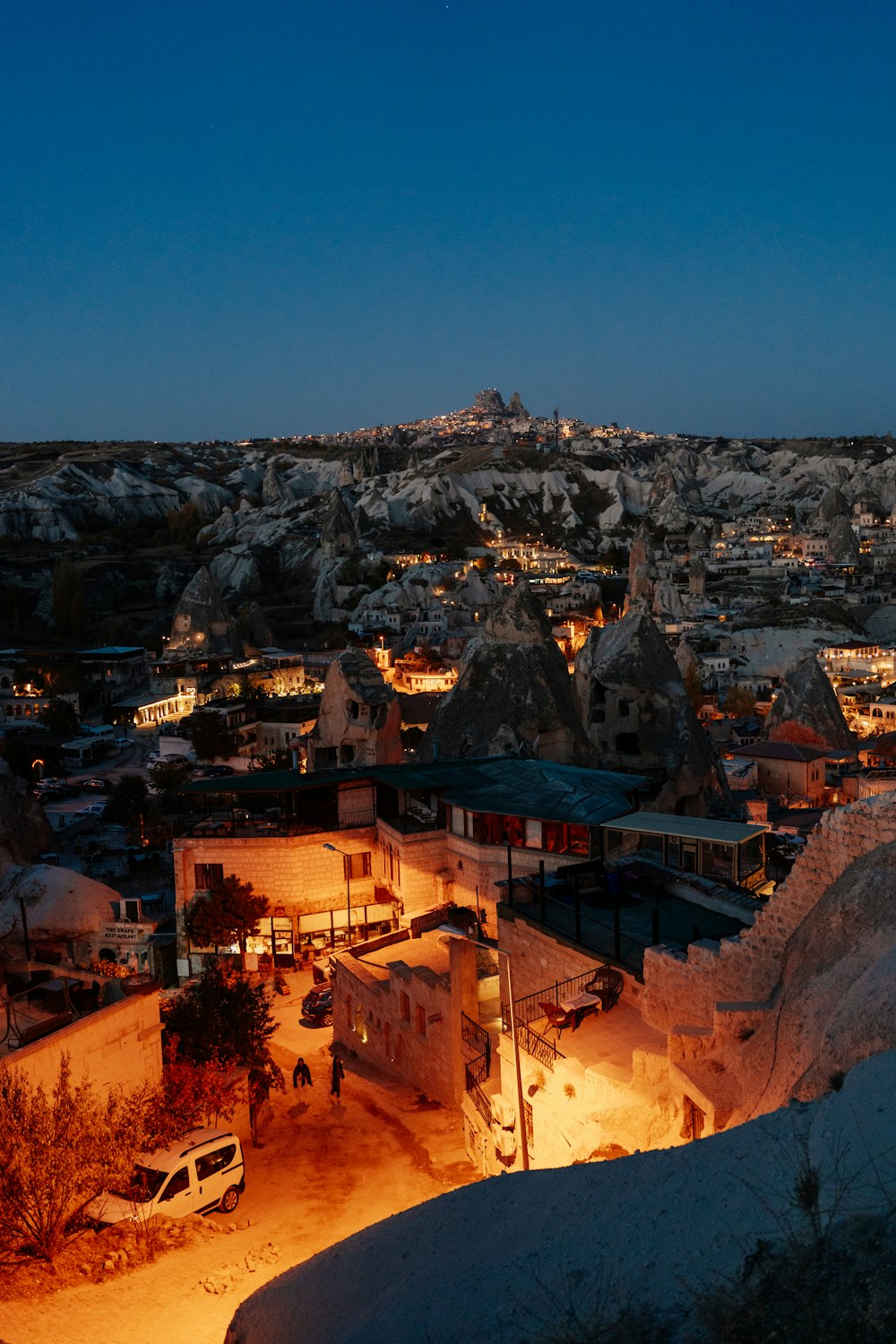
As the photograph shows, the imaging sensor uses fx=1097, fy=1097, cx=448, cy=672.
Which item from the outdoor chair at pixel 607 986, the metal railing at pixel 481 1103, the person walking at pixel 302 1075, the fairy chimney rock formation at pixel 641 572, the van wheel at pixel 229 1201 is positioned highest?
the fairy chimney rock formation at pixel 641 572

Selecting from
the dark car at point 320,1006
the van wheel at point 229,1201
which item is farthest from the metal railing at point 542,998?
the dark car at point 320,1006

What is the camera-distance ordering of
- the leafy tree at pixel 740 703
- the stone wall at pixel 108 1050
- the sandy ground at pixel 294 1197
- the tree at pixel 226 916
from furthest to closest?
the leafy tree at pixel 740 703
the tree at pixel 226 916
the stone wall at pixel 108 1050
the sandy ground at pixel 294 1197

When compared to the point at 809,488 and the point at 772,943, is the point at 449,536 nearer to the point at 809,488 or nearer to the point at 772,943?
the point at 809,488

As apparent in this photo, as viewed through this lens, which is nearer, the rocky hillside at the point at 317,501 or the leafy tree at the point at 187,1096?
the leafy tree at the point at 187,1096

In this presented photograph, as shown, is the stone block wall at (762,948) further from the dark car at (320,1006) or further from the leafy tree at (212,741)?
Result: the leafy tree at (212,741)

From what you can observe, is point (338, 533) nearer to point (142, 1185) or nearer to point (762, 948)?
point (142, 1185)

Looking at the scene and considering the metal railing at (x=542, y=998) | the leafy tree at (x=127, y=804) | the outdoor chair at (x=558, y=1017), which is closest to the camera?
the outdoor chair at (x=558, y=1017)
